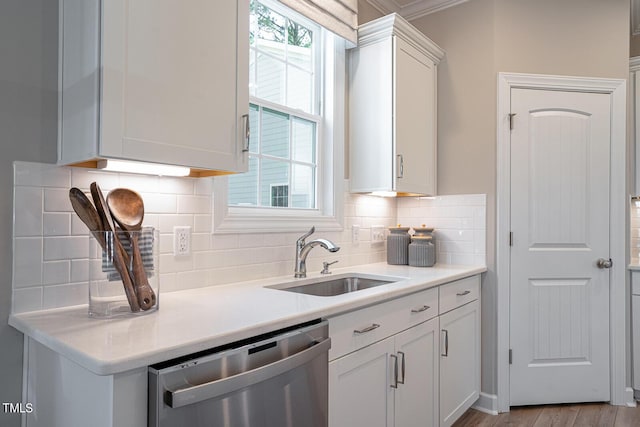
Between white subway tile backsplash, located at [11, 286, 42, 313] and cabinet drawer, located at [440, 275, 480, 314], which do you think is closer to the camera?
white subway tile backsplash, located at [11, 286, 42, 313]

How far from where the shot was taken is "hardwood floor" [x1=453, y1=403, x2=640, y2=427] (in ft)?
8.23

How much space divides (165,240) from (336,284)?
0.99m

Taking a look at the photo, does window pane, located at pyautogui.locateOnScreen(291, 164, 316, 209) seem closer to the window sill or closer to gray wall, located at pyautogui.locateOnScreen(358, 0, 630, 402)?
the window sill

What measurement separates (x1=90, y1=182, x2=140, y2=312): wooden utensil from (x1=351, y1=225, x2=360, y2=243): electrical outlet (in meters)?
1.58

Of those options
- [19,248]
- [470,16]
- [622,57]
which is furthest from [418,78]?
[19,248]

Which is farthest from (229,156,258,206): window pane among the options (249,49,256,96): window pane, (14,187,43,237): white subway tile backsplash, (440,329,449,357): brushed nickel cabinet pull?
(440,329,449,357): brushed nickel cabinet pull

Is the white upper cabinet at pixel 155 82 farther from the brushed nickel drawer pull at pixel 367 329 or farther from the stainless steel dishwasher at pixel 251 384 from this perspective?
the brushed nickel drawer pull at pixel 367 329

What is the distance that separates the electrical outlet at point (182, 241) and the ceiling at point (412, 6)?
209 cm

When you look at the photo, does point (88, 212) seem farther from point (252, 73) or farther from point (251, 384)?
point (252, 73)

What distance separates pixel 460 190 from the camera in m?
2.89

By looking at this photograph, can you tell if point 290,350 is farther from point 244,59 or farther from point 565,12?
point 565,12

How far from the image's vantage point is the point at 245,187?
2.14m

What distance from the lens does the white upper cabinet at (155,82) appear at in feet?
3.97

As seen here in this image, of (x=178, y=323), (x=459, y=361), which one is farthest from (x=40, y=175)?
(x=459, y=361)
